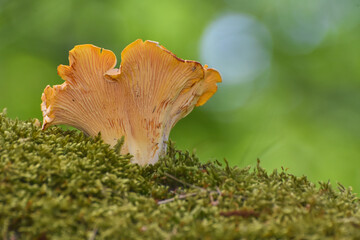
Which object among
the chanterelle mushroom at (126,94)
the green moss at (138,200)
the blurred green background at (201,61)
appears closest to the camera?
the green moss at (138,200)

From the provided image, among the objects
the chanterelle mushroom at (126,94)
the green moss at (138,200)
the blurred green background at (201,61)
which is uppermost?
the blurred green background at (201,61)

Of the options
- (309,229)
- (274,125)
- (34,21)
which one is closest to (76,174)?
(309,229)

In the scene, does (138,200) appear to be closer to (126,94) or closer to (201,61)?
(126,94)

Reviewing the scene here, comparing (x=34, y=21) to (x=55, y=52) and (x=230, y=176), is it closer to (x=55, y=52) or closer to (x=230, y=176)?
(x=55, y=52)

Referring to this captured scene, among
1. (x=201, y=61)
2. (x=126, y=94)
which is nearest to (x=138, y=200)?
Answer: (x=126, y=94)

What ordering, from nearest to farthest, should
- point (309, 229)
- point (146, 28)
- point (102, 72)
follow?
point (309, 229)
point (102, 72)
point (146, 28)
